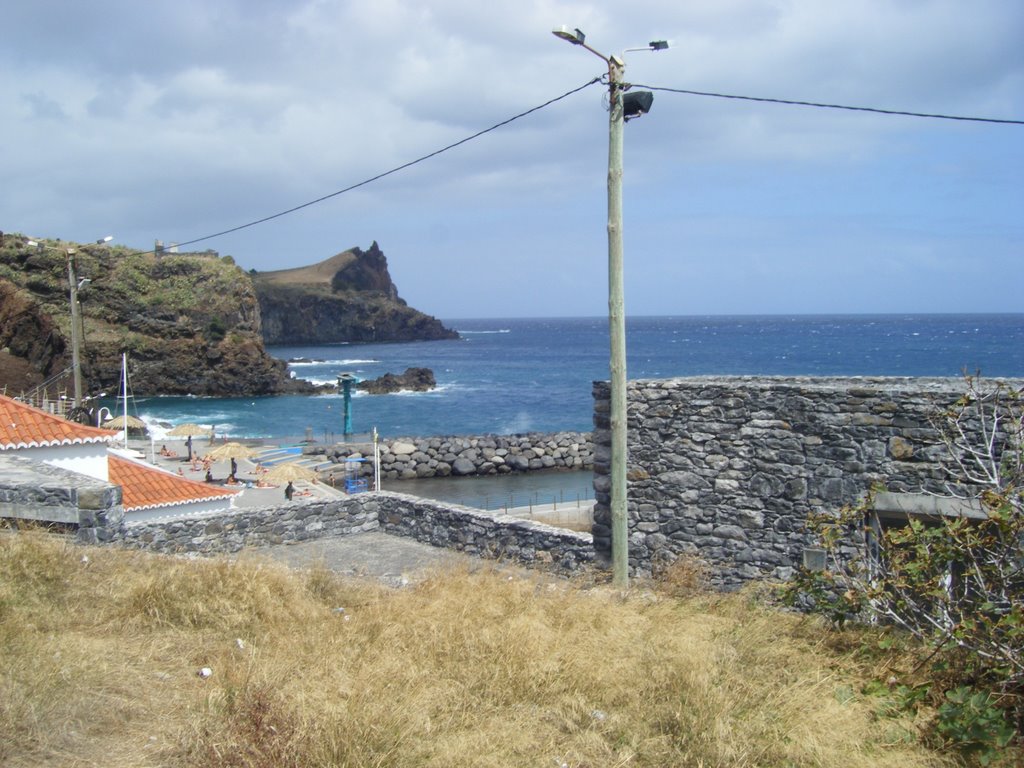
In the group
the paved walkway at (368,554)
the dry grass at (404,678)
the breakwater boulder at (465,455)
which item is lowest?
the breakwater boulder at (465,455)

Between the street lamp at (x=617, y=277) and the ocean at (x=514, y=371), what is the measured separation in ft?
58.0

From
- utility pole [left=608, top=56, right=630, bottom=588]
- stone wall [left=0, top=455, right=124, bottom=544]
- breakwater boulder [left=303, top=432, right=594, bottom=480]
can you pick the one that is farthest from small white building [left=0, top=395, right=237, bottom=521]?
breakwater boulder [left=303, top=432, right=594, bottom=480]

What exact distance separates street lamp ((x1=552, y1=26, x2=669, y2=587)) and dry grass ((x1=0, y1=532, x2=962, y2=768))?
5.67ft

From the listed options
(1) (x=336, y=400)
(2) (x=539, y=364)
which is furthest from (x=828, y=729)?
(2) (x=539, y=364)

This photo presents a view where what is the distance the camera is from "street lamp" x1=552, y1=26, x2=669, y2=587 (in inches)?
372

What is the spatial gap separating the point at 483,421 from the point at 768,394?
59.6m

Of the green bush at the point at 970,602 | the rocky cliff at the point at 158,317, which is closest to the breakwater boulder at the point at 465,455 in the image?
the rocky cliff at the point at 158,317

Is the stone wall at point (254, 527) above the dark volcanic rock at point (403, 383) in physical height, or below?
above

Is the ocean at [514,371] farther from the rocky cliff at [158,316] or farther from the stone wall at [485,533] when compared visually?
the stone wall at [485,533]

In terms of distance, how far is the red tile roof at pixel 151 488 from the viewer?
55.2 ft

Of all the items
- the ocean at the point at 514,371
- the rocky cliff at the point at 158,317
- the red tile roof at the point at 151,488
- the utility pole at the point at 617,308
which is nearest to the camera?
the utility pole at the point at 617,308

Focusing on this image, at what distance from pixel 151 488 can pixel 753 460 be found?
42.4ft

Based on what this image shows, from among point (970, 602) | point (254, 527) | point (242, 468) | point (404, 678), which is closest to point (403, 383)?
point (242, 468)

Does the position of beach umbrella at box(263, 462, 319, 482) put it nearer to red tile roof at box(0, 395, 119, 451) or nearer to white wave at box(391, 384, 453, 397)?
→ red tile roof at box(0, 395, 119, 451)
